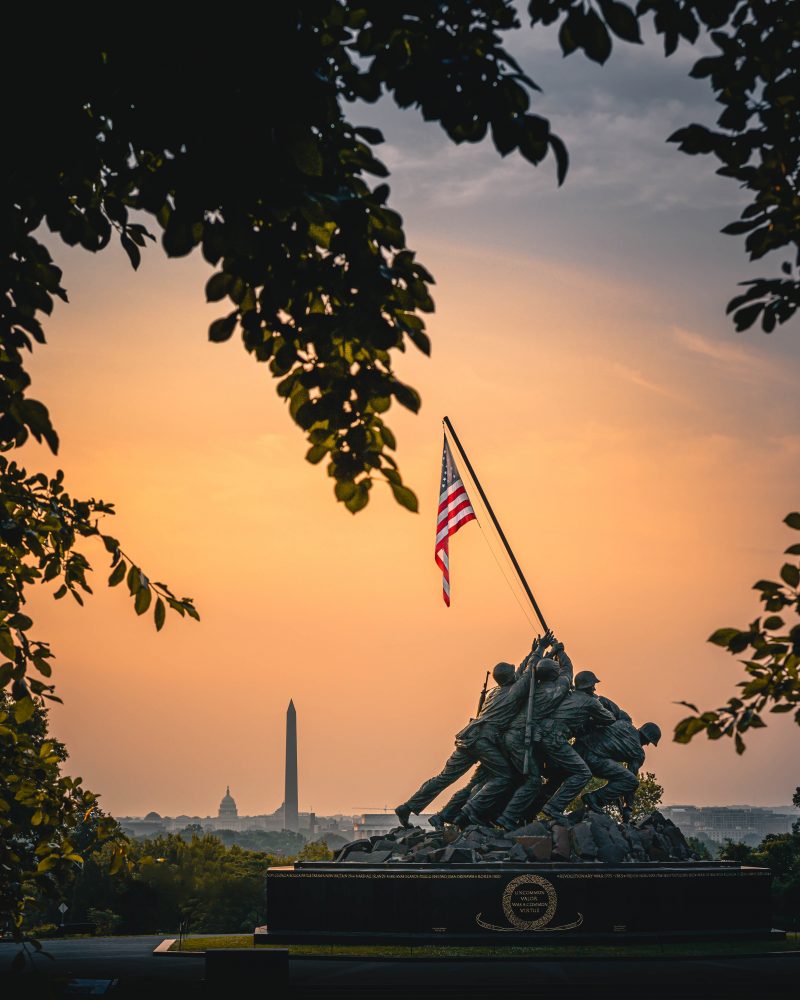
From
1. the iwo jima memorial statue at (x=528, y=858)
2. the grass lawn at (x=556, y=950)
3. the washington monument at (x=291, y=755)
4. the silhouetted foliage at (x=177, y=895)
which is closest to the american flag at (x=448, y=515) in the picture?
the iwo jima memorial statue at (x=528, y=858)

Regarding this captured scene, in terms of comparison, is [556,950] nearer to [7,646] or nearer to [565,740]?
[565,740]

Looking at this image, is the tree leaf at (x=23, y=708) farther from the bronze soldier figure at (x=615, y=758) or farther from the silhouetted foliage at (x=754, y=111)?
the bronze soldier figure at (x=615, y=758)

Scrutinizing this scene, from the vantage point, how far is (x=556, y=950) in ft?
69.2

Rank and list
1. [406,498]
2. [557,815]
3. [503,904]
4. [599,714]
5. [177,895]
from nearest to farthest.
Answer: [406,498] < [503,904] < [557,815] < [599,714] < [177,895]

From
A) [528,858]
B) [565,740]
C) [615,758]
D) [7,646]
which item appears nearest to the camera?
[7,646]

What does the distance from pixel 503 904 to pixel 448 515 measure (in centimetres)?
748

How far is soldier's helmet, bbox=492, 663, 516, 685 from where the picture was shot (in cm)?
2458

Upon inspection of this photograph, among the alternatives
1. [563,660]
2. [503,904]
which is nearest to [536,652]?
[563,660]

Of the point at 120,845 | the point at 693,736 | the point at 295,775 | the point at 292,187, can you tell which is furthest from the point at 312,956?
the point at 295,775

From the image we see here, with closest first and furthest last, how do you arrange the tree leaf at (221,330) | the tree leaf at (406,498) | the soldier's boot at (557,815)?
the tree leaf at (221,330) < the tree leaf at (406,498) < the soldier's boot at (557,815)

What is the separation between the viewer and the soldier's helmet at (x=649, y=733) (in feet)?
82.4

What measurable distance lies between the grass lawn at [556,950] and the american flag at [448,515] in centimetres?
642

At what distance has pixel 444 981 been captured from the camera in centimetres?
1770

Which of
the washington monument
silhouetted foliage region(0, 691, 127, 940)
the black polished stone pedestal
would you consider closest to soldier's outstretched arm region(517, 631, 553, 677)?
the black polished stone pedestal
